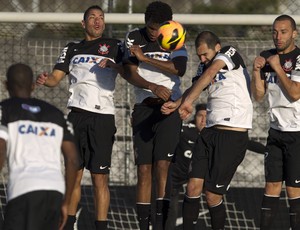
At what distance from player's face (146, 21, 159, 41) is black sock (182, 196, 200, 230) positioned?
1.66 meters

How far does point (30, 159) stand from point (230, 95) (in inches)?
124

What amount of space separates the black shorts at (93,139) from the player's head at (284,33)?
76.1 inches

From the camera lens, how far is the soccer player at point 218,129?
912cm

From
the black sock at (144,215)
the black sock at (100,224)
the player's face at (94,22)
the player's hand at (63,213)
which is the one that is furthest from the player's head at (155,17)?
the player's hand at (63,213)

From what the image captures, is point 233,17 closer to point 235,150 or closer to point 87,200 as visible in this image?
point 235,150

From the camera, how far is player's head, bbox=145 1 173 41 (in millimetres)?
9438

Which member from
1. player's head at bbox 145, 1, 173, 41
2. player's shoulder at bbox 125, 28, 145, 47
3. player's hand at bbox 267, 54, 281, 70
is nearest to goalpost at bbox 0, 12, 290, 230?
player's shoulder at bbox 125, 28, 145, 47

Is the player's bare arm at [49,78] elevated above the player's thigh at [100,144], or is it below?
above

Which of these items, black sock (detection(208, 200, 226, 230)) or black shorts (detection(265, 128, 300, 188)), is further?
black sock (detection(208, 200, 226, 230))

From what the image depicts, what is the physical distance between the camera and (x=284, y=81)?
8.93 m

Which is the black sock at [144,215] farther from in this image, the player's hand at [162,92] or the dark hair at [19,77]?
the dark hair at [19,77]

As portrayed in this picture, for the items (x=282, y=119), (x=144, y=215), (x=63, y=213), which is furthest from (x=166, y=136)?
(x=63, y=213)

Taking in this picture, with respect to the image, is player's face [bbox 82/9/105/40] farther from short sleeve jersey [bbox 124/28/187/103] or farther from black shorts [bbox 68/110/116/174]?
black shorts [bbox 68/110/116/174]

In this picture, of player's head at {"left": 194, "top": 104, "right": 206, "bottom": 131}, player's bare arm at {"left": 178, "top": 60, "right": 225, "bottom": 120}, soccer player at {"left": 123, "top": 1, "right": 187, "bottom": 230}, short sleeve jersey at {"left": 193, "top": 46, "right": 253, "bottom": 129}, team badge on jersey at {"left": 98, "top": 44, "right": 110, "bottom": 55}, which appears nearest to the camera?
player's bare arm at {"left": 178, "top": 60, "right": 225, "bottom": 120}
